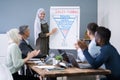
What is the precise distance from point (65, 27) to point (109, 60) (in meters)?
2.31

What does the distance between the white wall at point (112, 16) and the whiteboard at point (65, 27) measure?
0.82 m

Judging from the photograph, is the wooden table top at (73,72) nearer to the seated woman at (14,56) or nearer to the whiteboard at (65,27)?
the seated woman at (14,56)

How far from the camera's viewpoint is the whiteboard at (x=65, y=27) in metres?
5.08

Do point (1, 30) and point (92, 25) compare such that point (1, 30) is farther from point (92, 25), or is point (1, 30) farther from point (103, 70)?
point (103, 70)

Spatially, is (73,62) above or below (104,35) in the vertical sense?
below

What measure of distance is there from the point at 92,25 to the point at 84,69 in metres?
1.03

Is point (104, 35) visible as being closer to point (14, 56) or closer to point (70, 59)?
point (70, 59)

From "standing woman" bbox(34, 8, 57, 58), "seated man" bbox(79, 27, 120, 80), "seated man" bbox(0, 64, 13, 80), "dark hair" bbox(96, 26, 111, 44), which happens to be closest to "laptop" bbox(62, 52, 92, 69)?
"seated man" bbox(79, 27, 120, 80)

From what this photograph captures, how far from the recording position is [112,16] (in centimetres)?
564

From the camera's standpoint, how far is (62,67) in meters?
3.09

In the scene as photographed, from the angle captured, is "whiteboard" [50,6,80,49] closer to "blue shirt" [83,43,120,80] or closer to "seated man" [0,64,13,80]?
"blue shirt" [83,43,120,80]

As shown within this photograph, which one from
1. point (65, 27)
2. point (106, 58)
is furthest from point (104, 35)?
point (65, 27)

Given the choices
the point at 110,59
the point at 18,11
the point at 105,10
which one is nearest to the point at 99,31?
the point at 110,59

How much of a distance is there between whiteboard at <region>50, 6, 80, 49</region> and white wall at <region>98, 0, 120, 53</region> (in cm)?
82
